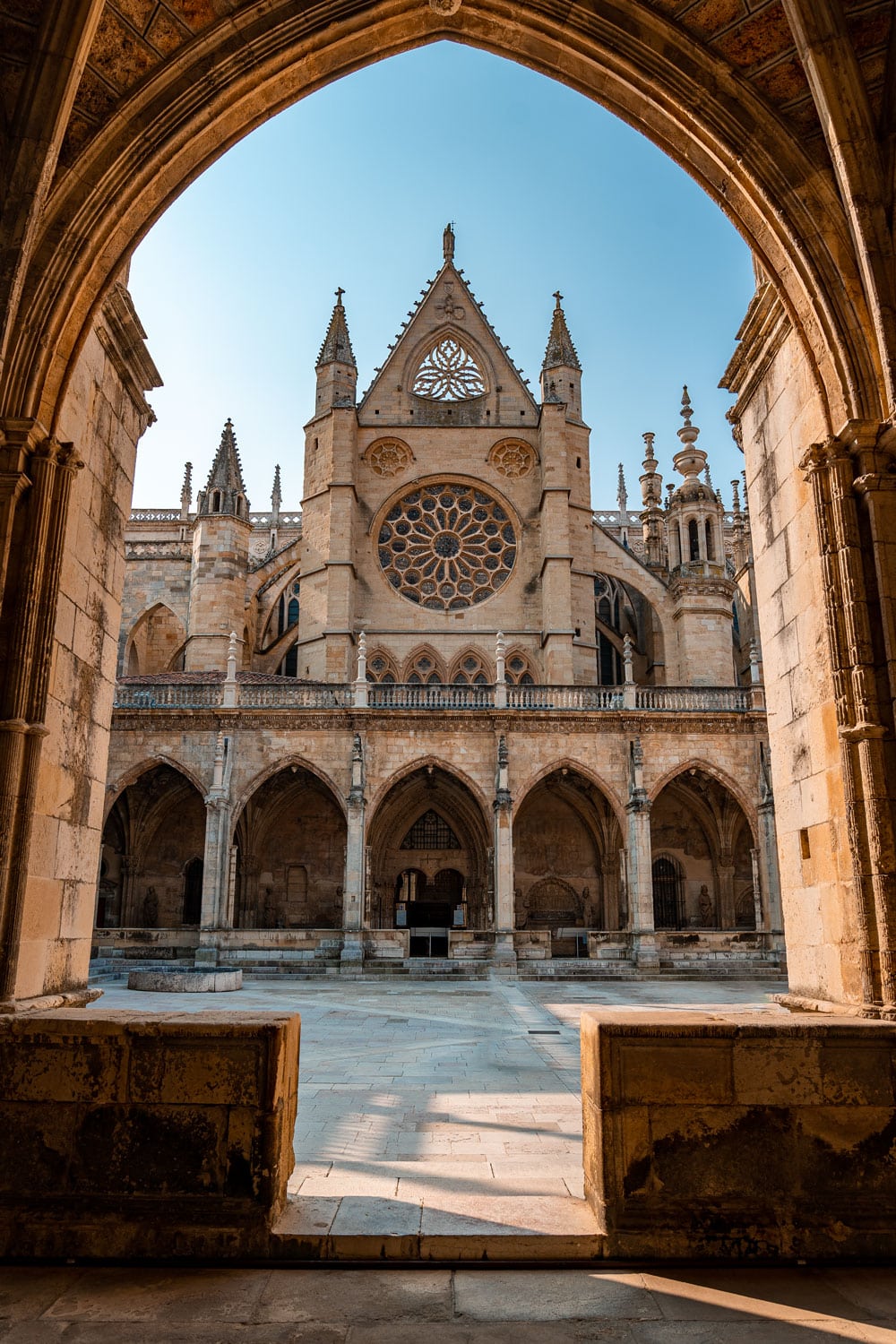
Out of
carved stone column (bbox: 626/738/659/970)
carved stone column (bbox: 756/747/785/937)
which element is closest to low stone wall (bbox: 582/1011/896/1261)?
carved stone column (bbox: 626/738/659/970)

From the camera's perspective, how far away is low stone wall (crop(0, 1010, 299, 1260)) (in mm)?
3314

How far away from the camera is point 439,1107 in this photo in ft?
→ 21.6

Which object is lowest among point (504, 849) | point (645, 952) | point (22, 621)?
point (645, 952)

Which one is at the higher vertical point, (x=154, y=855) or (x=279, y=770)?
(x=279, y=770)

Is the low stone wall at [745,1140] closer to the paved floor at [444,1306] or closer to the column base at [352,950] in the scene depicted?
the paved floor at [444,1306]

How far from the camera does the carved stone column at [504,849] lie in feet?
69.3

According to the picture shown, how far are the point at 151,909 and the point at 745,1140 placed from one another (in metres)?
23.3

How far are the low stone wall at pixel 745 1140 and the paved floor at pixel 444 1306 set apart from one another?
126mm

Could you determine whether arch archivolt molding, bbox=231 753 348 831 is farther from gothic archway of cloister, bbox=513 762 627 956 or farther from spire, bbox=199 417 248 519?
spire, bbox=199 417 248 519

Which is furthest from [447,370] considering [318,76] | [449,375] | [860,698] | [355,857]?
[860,698]

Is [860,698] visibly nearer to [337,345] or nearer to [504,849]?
[504,849]

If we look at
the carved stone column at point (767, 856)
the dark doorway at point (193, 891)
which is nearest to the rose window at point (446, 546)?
the dark doorway at point (193, 891)

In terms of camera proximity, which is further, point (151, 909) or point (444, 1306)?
point (151, 909)

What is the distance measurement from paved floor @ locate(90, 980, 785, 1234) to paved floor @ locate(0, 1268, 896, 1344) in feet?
1.12
